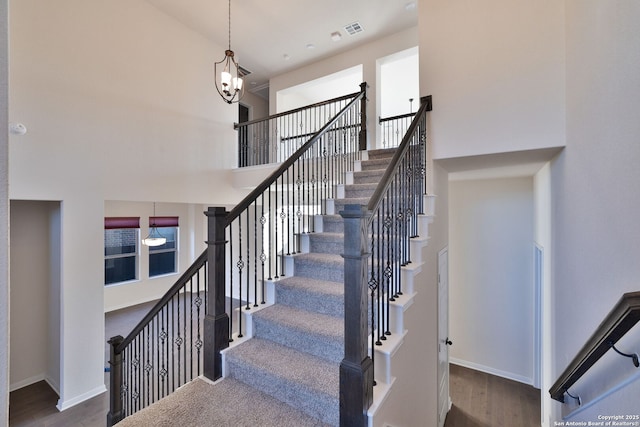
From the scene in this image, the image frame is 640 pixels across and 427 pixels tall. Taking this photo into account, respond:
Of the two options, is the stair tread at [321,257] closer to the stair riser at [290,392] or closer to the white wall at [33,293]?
the stair riser at [290,392]

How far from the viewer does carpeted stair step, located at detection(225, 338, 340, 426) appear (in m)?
1.75

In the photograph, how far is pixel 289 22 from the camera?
509 centimetres

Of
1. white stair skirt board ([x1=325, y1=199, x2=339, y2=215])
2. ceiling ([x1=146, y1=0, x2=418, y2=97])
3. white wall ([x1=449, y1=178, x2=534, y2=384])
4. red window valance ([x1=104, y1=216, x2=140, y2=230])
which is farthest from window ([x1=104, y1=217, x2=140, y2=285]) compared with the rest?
white wall ([x1=449, y1=178, x2=534, y2=384])

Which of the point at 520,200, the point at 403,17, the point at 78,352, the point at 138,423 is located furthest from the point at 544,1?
the point at 78,352

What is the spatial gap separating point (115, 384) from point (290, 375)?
1.87 m

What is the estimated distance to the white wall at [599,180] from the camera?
4.65 ft

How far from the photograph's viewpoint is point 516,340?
488cm

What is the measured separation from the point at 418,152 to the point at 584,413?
2366 millimetres

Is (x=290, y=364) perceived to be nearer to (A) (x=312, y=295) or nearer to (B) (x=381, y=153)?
(A) (x=312, y=295)

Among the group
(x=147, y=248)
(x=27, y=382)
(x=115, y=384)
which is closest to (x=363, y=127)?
(x=115, y=384)

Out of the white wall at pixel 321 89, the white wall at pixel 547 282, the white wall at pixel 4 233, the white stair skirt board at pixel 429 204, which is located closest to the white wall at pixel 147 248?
the white wall at pixel 321 89

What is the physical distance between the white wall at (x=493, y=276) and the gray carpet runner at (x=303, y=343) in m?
3.35

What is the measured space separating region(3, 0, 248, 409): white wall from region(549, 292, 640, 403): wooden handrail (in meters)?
4.94

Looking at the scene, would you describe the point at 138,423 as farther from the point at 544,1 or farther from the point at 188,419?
the point at 544,1
